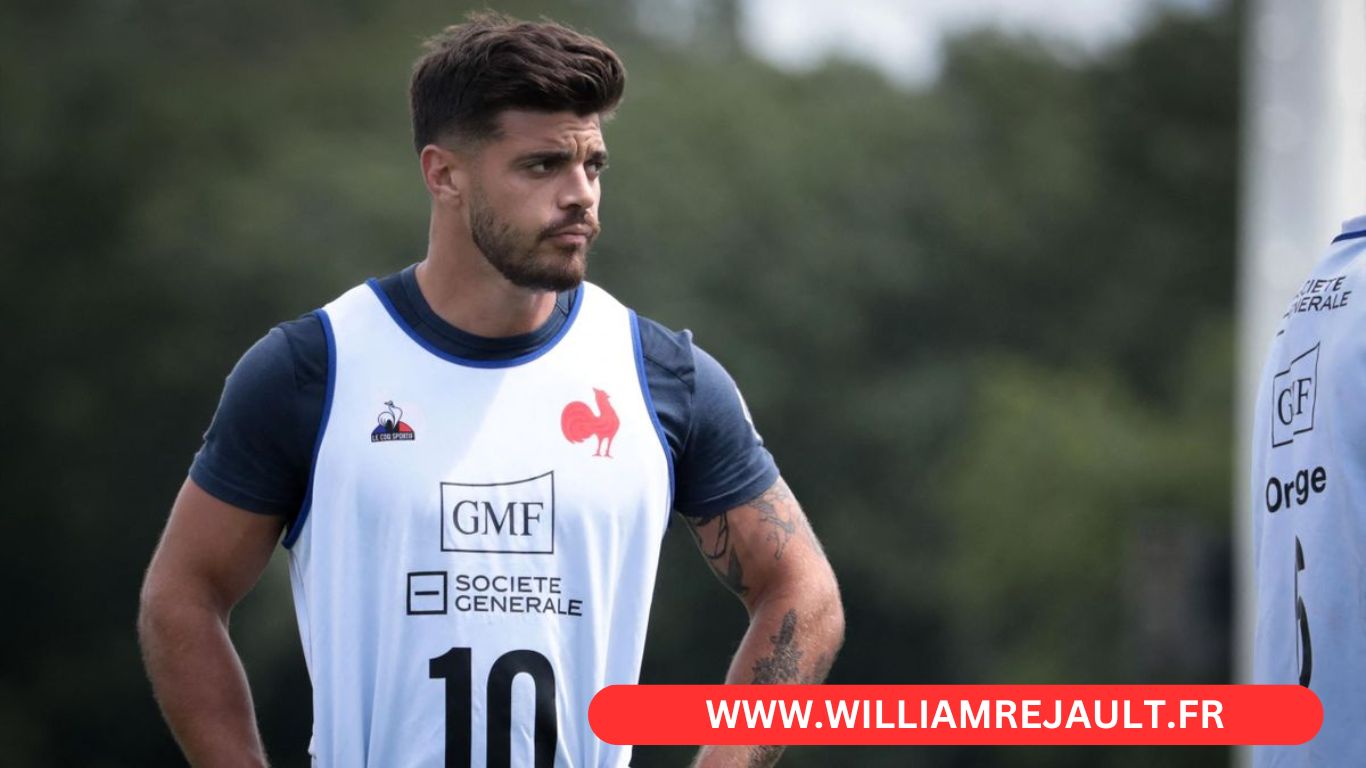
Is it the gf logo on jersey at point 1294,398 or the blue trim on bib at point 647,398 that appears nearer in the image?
the gf logo on jersey at point 1294,398

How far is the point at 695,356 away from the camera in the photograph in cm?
479

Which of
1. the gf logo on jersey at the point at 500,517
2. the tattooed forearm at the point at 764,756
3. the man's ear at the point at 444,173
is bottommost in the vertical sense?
the tattooed forearm at the point at 764,756

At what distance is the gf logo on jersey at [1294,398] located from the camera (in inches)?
169

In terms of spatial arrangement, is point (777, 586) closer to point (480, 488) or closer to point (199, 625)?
point (480, 488)

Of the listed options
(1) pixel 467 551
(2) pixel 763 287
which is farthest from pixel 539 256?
(2) pixel 763 287

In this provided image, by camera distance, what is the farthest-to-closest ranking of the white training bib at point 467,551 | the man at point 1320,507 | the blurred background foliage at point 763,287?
the blurred background foliage at point 763,287 < the white training bib at point 467,551 < the man at point 1320,507

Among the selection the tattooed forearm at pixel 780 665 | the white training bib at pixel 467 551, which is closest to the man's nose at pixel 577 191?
the white training bib at pixel 467 551

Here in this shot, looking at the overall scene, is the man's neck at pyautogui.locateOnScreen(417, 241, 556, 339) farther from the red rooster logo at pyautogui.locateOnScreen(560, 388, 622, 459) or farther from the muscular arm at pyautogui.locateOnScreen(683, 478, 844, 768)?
the muscular arm at pyautogui.locateOnScreen(683, 478, 844, 768)

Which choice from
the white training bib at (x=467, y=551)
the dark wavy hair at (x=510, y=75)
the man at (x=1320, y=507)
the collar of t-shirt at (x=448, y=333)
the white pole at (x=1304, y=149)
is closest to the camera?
the man at (x=1320, y=507)

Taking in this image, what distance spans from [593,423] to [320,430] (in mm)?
554

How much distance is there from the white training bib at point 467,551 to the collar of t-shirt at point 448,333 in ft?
0.08

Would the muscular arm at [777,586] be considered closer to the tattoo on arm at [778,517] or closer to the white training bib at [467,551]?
the tattoo on arm at [778,517]

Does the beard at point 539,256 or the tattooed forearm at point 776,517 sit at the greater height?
the beard at point 539,256

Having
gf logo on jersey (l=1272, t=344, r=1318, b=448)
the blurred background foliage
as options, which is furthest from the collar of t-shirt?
the blurred background foliage
